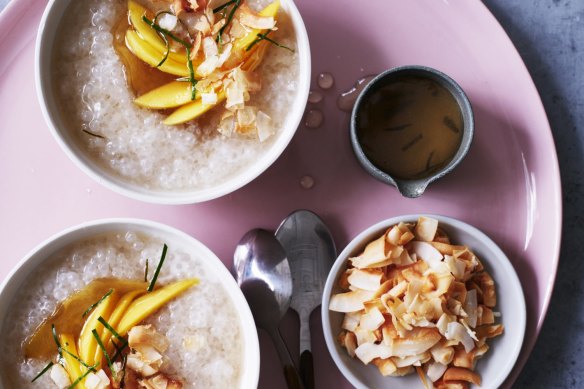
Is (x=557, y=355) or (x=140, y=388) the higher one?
(x=140, y=388)

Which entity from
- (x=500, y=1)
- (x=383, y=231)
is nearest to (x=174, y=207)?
(x=383, y=231)

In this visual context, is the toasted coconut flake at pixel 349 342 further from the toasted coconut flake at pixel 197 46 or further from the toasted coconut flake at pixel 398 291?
the toasted coconut flake at pixel 197 46

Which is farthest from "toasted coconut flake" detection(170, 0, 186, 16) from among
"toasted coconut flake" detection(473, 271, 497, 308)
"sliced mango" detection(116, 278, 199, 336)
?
"toasted coconut flake" detection(473, 271, 497, 308)

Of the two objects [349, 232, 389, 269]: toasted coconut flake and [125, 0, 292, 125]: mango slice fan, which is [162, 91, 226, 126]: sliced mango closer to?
[125, 0, 292, 125]: mango slice fan

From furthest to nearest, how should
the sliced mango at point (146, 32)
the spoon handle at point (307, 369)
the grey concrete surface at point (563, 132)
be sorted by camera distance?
the grey concrete surface at point (563, 132)
the spoon handle at point (307, 369)
the sliced mango at point (146, 32)

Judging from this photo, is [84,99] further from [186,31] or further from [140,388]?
[140,388]

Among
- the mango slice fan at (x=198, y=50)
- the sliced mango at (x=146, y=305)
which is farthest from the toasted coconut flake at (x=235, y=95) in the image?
the sliced mango at (x=146, y=305)
